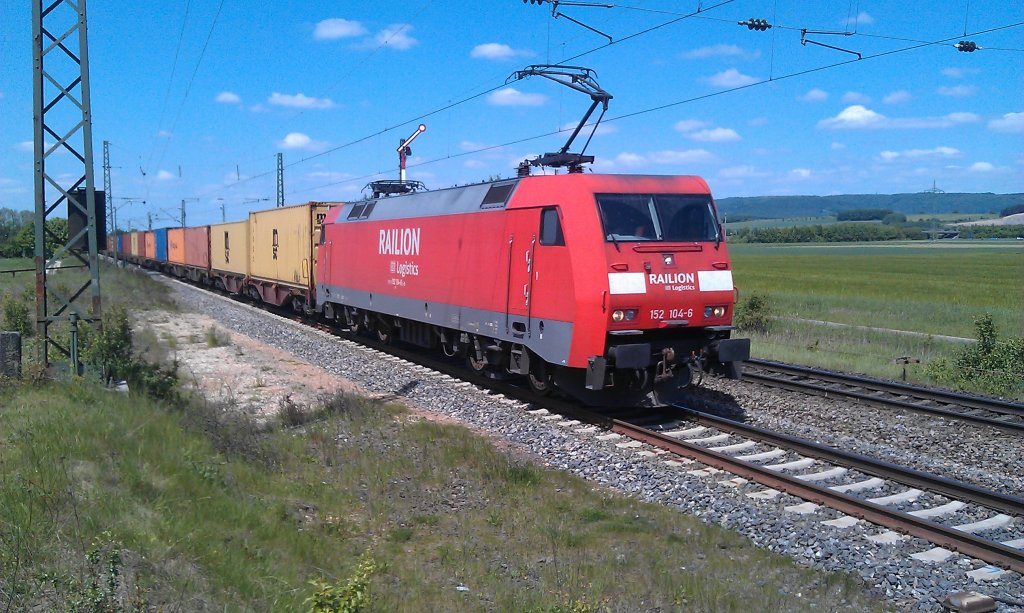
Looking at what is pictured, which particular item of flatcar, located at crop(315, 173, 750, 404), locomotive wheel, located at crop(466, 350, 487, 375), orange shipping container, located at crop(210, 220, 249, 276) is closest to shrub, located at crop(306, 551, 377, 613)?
flatcar, located at crop(315, 173, 750, 404)

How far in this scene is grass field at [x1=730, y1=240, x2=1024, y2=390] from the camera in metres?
19.6

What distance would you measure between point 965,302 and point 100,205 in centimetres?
3616

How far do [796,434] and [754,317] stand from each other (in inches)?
561

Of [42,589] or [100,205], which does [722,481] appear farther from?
[100,205]

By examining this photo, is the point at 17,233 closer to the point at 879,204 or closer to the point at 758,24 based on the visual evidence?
the point at 758,24

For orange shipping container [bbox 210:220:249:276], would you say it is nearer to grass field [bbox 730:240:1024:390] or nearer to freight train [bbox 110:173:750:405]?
freight train [bbox 110:173:750:405]

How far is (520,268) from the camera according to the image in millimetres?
11492

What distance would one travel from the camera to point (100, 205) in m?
12.4

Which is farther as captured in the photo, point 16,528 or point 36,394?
point 36,394

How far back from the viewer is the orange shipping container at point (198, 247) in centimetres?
3734

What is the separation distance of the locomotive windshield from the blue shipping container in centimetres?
4545

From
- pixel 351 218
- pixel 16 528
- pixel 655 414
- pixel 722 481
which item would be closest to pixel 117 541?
pixel 16 528

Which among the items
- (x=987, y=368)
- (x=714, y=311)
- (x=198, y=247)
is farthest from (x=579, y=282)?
(x=198, y=247)

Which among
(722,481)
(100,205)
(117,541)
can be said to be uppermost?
(100,205)
